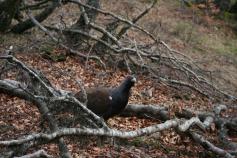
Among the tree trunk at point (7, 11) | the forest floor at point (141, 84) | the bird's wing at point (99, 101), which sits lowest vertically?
the forest floor at point (141, 84)

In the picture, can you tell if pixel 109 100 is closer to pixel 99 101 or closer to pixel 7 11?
pixel 99 101

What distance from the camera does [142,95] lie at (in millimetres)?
10102

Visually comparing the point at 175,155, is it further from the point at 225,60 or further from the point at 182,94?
the point at 225,60

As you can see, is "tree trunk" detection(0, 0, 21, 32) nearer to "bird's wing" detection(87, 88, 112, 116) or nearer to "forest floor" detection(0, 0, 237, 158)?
"forest floor" detection(0, 0, 237, 158)

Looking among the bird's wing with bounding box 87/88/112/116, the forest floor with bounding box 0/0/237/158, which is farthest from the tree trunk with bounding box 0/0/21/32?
the bird's wing with bounding box 87/88/112/116

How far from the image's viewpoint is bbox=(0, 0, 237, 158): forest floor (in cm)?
711

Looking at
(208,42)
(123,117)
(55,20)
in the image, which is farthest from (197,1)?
(123,117)

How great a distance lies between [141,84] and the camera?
10836mm

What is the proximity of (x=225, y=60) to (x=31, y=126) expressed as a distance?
993cm

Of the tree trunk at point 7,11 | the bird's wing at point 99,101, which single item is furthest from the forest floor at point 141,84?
the bird's wing at point 99,101

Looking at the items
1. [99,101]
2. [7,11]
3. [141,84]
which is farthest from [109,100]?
[7,11]

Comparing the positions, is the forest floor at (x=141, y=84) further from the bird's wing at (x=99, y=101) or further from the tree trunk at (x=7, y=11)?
the bird's wing at (x=99, y=101)

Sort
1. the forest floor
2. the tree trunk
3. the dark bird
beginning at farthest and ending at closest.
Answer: the tree trunk, the forest floor, the dark bird

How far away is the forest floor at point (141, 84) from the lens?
7113 millimetres
